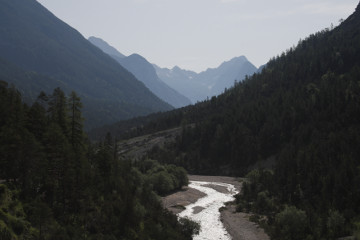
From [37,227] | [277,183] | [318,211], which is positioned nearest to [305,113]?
[277,183]

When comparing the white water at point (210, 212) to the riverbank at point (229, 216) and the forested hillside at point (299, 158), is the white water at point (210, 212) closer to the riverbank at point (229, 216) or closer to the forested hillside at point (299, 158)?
the riverbank at point (229, 216)

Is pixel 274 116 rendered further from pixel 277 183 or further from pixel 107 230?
pixel 107 230

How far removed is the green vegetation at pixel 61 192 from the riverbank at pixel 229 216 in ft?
34.4

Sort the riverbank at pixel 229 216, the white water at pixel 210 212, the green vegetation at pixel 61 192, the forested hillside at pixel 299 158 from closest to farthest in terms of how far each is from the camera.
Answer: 1. the green vegetation at pixel 61 192
2. the forested hillside at pixel 299 158
3. the white water at pixel 210 212
4. the riverbank at pixel 229 216

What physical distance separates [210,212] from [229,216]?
7096mm

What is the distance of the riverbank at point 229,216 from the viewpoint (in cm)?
7156

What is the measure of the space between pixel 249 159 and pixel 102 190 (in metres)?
115

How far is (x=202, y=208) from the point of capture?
3841 inches

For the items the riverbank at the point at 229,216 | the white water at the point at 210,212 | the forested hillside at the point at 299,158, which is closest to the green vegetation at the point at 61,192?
the white water at the point at 210,212

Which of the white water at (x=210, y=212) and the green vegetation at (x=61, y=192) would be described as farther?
the white water at (x=210, y=212)

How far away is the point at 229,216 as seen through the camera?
283ft

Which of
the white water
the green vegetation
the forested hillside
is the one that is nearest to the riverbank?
the white water

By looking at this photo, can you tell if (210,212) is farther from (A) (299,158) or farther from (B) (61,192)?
(B) (61,192)

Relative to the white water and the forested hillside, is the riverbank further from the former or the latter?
the forested hillside
